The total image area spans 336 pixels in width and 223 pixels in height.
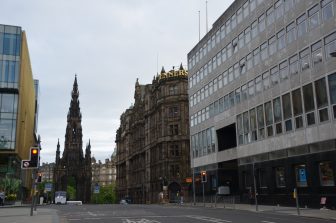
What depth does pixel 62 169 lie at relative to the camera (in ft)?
564

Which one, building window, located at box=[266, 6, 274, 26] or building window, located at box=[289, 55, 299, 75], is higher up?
building window, located at box=[266, 6, 274, 26]

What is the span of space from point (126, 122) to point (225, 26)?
3349 inches

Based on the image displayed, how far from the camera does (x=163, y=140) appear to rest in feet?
291

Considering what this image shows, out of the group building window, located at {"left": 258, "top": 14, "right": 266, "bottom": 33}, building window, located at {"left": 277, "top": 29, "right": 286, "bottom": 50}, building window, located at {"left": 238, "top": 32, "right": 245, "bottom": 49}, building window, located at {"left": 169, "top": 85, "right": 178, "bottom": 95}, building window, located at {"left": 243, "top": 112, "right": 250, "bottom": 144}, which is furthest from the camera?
building window, located at {"left": 169, "top": 85, "right": 178, "bottom": 95}

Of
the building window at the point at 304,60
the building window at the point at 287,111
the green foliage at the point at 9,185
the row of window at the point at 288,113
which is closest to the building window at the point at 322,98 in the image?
the row of window at the point at 288,113

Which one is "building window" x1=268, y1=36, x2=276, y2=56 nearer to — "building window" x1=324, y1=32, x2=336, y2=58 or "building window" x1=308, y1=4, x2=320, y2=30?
"building window" x1=308, y1=4, x2=320, y2=30

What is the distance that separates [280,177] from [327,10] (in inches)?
656

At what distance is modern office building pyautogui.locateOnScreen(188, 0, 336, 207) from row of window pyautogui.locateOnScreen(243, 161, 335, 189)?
0.08 m

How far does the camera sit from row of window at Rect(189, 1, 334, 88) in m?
35.4

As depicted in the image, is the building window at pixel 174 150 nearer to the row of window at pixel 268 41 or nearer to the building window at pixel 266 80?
the row of window at pixel 268 41

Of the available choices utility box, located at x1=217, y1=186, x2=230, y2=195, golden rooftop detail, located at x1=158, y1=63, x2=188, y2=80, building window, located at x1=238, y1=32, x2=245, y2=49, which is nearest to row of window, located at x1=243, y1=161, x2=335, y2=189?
utility box, located at x1=217, y1=186, x2=230, y2=195

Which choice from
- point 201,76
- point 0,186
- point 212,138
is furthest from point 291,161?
point 0,186

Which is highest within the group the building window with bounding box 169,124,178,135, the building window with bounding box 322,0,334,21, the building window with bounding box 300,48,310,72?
the building window with bounding box 322,0,334,21

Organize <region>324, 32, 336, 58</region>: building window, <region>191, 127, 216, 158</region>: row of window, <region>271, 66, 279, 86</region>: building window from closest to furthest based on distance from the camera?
<region>324, 32, 336, 58</region>: building window, <region>271, 66, 279, 86</region>: building window, <region>191, 127, 216, 158</region>: row of window
